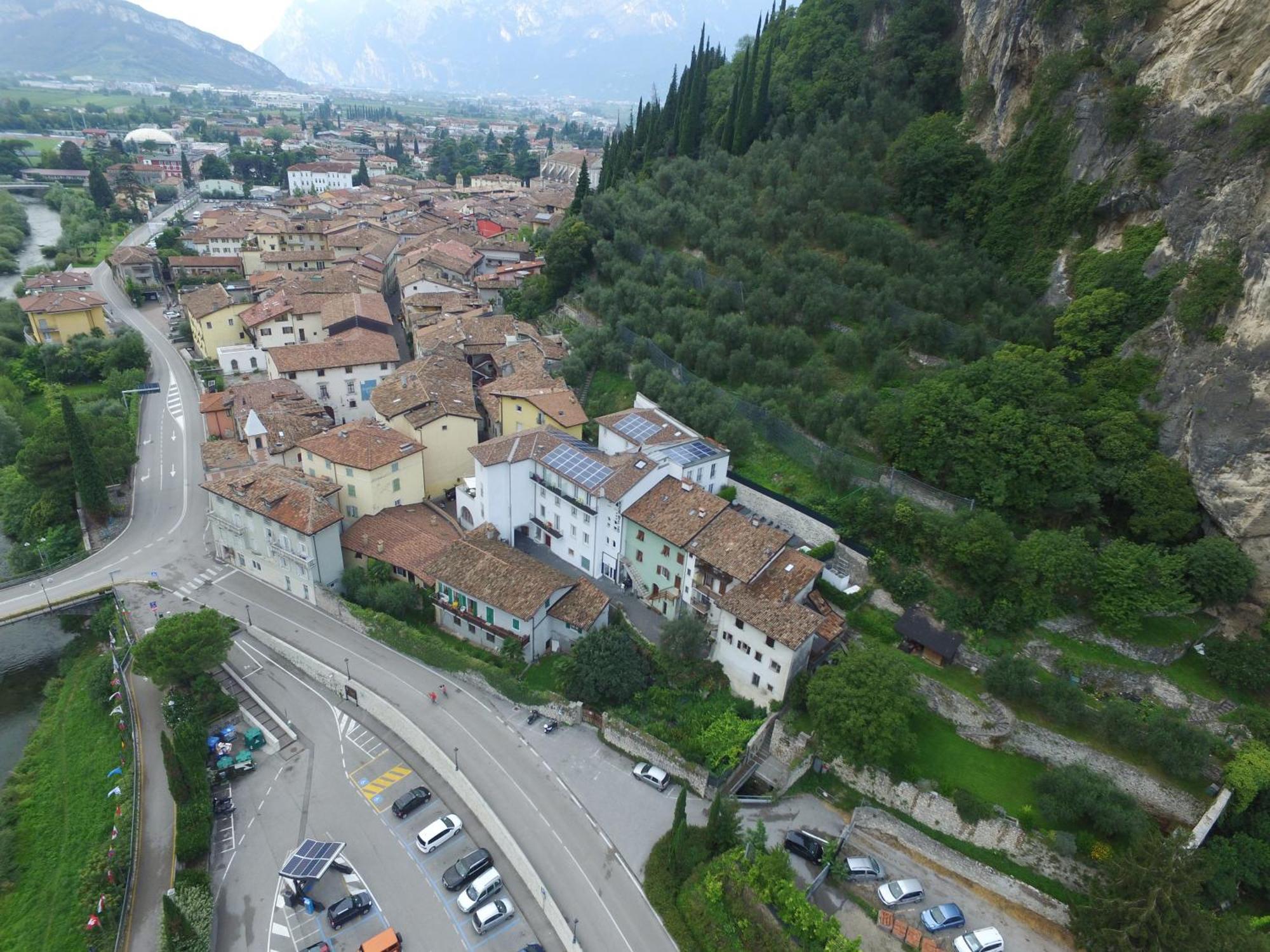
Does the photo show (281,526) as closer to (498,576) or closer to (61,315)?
(498,576)

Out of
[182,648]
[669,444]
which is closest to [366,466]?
[182,648]

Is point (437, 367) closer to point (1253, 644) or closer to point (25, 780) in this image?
point (25, 780)

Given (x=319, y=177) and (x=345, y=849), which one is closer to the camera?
(x=345, y=849)

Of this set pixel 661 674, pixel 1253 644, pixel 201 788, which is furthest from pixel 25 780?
pixel 1253 644

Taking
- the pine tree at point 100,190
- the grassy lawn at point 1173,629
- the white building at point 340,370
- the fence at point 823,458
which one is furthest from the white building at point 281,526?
the pine tree at point 100,190

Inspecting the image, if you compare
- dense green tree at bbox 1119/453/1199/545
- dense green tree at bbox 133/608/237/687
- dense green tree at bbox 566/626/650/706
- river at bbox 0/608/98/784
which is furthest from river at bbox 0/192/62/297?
dense green tree at bbox 1119/453/1199/545

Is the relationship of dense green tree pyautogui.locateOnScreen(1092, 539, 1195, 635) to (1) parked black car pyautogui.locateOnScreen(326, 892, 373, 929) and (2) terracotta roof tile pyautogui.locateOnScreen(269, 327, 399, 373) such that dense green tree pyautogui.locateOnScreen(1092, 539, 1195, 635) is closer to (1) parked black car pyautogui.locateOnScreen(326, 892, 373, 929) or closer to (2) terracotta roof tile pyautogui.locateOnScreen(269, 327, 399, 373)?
(1) parked black car pyautogui.locateOnScreen(326, 892, 373, 929)
